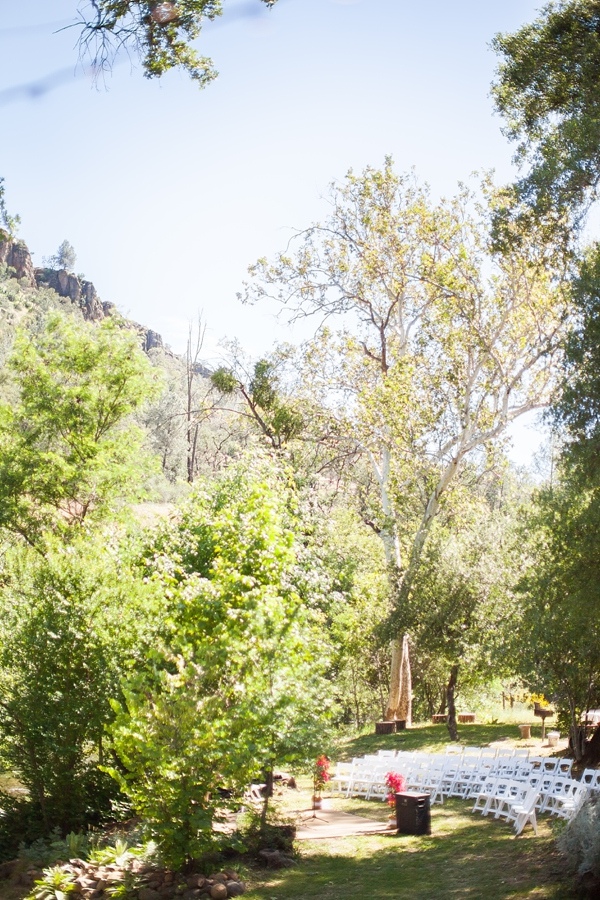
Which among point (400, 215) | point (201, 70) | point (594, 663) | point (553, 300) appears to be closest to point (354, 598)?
point (594, 663)

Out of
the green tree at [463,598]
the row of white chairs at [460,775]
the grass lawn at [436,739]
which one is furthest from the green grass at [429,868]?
the green tree at [463,598]

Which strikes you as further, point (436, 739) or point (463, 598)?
point (463, 598)

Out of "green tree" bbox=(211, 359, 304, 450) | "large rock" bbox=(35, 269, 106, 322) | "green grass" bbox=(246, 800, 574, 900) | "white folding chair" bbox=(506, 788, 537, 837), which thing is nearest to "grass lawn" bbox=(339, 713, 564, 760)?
"white folding chair" bbox=(506, 788, 537, 837)

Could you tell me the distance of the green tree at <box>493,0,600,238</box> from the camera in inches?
478

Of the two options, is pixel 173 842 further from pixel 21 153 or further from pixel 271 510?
pixel 21 153

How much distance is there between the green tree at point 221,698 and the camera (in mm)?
9703

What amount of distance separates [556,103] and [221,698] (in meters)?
10.8

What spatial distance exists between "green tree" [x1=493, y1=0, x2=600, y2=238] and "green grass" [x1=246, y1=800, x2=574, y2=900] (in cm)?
912

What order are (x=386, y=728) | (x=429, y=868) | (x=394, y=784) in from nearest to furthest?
(x=429, y=868)
(x=394, y=784)
(x=386, y=728)

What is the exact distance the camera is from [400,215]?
82.1 feet

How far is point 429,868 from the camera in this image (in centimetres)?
1030

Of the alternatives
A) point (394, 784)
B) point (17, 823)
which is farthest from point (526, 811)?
point (17, 823)

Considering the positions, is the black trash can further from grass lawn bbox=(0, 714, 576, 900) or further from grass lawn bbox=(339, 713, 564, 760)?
grass lawn bbox=(339, 713, 564, 760)

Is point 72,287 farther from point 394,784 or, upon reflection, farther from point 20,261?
point 394,784
